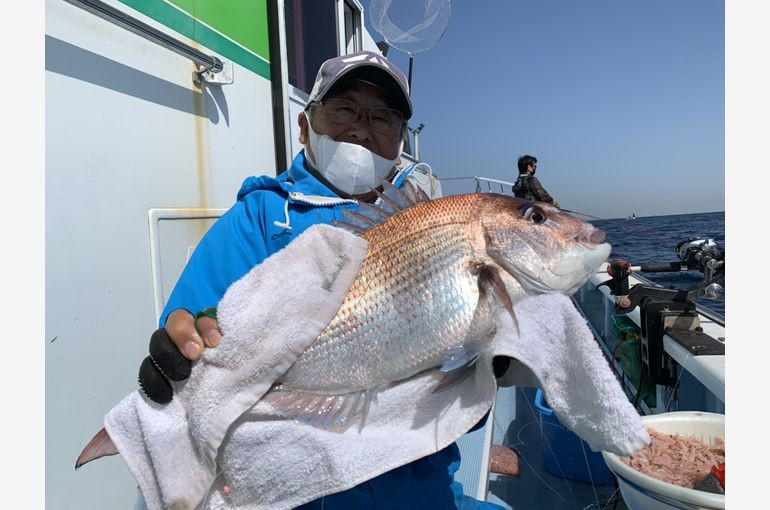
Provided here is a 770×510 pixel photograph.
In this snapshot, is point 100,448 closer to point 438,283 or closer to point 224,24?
point 438,283

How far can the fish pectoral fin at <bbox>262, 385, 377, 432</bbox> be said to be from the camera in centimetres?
135

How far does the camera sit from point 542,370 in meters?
1.46

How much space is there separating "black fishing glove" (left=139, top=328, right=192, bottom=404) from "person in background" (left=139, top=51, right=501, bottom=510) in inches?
4.7

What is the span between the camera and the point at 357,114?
2.04 metres

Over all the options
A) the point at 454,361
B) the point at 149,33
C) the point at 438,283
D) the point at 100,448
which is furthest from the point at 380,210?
the point at 149,33

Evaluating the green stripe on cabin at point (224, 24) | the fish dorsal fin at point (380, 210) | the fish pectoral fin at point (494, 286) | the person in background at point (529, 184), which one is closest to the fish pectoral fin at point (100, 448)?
the fish dorsal fin at point (380, 210)

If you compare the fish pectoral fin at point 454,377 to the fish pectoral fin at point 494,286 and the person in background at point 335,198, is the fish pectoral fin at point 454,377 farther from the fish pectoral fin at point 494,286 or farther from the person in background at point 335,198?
the person in background at point 335,198

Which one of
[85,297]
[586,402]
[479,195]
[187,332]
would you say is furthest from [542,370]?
[85,297]

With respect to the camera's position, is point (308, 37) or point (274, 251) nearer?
point (274, 251)

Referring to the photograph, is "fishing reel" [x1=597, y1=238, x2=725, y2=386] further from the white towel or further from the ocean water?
the white towel

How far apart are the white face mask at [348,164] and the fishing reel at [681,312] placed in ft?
8.03

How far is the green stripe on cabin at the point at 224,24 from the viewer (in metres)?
2.20

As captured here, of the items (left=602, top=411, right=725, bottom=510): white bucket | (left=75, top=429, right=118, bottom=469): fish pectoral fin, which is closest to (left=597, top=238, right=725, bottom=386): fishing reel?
(left=602, top=411, right=725, bottom=510): white bucket

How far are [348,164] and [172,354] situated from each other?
1.08 metres
